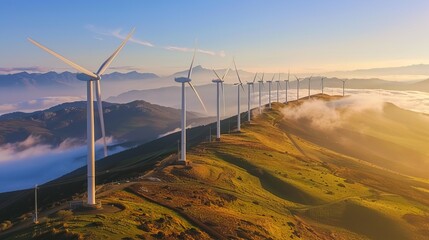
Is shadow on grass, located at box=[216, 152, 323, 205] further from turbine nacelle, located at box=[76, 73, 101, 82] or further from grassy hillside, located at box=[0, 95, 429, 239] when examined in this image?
turbine nacelle, located at box=[76, 73, 101, 82]

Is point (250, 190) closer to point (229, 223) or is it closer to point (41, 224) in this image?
point (229, 223)

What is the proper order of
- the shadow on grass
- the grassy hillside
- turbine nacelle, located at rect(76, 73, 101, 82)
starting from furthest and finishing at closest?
the shadow on grass → turbine nacelle, located at rect(76, 73, 101, 82) → the grassy hillside

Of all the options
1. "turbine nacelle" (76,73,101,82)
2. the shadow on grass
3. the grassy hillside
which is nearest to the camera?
the grassy hillside

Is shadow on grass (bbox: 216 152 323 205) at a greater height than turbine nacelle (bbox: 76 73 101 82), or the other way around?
turbine nacelle (bbox: 76 73 101 82)

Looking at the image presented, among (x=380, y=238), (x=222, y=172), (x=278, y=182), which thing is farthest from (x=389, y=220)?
(x=222, y=172)

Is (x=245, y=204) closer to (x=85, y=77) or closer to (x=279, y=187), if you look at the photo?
(x=279, y=187)

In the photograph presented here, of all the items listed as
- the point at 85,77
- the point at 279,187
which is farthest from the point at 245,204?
the point at 85,77

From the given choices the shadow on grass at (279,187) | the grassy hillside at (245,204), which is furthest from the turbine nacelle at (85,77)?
the shadow on grass at (279,187)

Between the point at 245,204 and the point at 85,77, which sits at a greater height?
the point at 85,77

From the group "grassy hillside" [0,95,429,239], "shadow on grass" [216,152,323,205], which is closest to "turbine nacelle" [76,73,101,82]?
"grassy hillside" [0,95,429,239]

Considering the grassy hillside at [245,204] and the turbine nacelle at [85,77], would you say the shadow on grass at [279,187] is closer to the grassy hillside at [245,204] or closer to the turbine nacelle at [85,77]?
the grassy hillside at [245,204]

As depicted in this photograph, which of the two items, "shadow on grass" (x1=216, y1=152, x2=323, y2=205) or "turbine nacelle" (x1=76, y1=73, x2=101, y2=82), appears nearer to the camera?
"turbine nacelle" (x1=76, y1=73, x2=101, y2=82)
